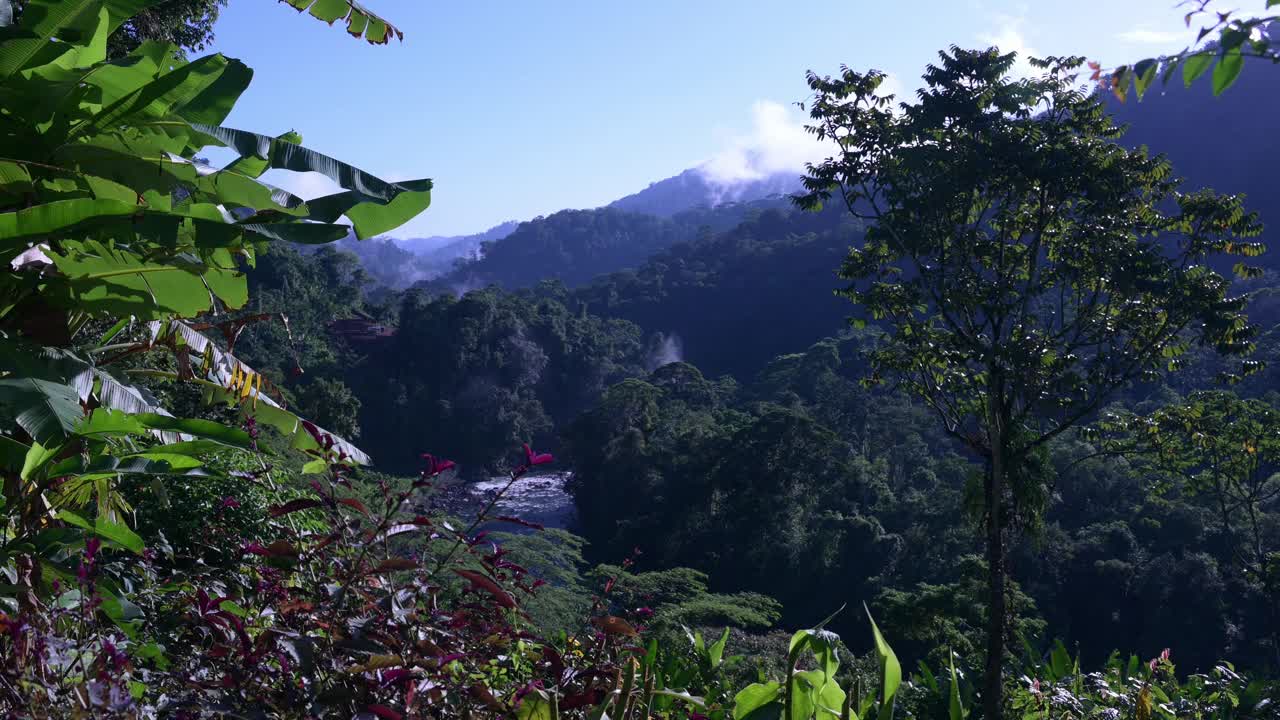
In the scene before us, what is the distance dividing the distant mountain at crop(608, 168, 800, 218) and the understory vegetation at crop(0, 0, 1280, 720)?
428ft

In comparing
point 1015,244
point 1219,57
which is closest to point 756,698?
point 1219,57

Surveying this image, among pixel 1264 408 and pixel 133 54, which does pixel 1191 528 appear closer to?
pixel 1264 408

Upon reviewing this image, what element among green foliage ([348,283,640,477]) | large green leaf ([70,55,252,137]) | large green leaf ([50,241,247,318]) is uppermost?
large green leaf ([70,55,252,137])

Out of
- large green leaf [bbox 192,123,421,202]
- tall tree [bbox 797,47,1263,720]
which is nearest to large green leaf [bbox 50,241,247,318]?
large green leaf [bbox 192,123,421,202]

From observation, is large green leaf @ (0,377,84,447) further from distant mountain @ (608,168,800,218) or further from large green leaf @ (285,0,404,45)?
distant mountain @ (608,168,800,218)

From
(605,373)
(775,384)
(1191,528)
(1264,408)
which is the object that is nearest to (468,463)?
(605,373)

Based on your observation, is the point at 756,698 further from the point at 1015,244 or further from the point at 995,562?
the point at 1015,244

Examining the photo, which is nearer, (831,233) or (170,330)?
(170,330)

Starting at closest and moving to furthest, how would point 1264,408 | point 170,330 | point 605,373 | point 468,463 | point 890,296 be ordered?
point 170,330
point 890,296
point 1264,408
point 468,463
point 605,373

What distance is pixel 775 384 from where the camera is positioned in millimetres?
27969

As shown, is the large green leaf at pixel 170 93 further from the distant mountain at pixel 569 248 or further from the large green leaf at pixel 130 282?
the distant mountain at pixel 569 248

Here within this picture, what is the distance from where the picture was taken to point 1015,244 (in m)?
7.29

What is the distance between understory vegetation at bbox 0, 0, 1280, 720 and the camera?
130cm

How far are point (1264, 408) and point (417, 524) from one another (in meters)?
12.4
